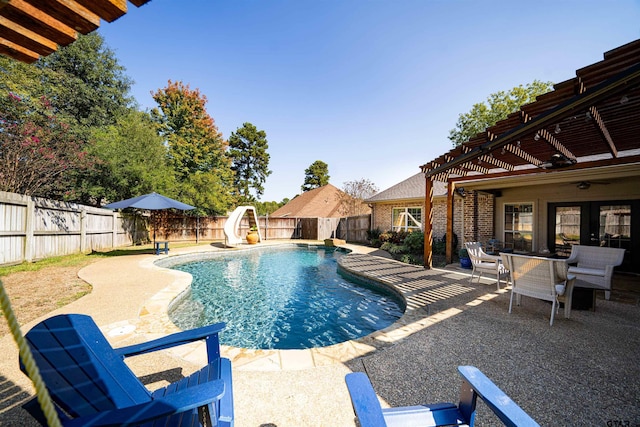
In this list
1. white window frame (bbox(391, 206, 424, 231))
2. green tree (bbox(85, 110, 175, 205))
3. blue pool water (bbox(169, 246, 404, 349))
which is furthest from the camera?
white window frame (bbox(391, 206, 424, 231))

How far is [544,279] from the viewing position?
3984 millimetres

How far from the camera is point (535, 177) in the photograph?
25.2 feet

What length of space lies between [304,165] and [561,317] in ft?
120

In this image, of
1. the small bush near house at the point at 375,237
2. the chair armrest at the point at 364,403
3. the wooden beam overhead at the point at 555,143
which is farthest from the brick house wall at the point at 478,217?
the chair armrest at the point at 364,403

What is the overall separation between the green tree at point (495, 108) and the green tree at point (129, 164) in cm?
2007

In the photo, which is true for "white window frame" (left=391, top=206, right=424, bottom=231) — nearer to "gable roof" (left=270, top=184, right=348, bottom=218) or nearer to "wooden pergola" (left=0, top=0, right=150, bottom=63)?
"gable roof" (left=270, top=184, right=348, bottom=218)

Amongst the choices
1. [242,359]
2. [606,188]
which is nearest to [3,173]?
[242,359]

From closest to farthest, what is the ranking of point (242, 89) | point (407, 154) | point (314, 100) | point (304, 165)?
point (242, 89) → point (314, 100) → point (407, 154) → point (304, 165)

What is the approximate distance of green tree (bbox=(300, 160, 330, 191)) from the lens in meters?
38.5

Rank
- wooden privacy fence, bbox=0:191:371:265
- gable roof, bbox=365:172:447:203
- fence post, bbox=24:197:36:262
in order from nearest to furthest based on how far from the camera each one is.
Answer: wooden privacy fence, bbox=0:191:371:265
fence post, bbox=24:197:36:262
gable roof, bbox=365:172:447:203

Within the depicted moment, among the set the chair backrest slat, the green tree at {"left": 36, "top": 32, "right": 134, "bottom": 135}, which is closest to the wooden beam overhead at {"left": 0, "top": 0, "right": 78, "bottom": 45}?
the chair backrest slat

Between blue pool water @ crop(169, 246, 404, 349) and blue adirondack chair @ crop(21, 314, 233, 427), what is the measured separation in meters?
2.69

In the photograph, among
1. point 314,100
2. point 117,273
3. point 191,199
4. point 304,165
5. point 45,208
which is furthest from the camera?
point 304,165

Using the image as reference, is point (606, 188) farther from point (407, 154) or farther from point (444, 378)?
point (407, 154)
